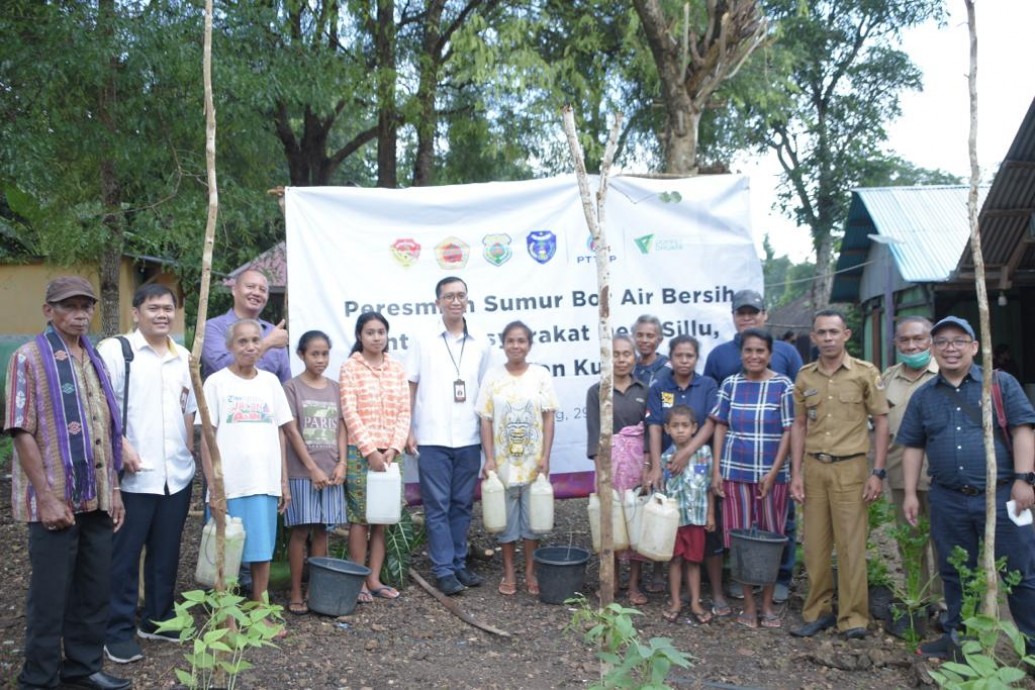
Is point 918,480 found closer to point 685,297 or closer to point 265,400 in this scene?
point 685,297

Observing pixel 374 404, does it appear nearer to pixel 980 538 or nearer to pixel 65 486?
pixel 65 486

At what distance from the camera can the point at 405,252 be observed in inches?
239

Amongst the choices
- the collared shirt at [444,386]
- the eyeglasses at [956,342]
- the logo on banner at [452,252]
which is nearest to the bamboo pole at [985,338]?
the eyeglasses at [956,342]

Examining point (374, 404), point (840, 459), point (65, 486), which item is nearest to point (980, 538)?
point (840, 459)

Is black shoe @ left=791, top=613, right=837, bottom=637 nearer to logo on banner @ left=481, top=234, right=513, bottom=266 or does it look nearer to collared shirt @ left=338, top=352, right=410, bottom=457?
collared shirt @ left=338, top=352, right=410, bottom=457

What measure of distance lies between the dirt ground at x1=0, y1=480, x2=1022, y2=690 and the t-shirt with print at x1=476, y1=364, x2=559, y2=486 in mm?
801

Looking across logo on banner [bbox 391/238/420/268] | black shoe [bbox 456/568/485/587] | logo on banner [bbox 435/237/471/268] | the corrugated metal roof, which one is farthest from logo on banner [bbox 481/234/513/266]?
the corrugated metal roof

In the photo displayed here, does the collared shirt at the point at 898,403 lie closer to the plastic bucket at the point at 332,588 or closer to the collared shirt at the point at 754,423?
the collared shirt at the point at 754,423

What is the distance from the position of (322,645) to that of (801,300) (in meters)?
28.0

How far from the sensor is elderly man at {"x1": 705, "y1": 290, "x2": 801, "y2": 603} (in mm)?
5480

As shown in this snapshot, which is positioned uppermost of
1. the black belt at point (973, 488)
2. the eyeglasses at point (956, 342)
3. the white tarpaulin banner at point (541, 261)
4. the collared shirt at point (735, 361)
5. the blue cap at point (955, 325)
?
the white tarpaulin banner at point (541, 261)

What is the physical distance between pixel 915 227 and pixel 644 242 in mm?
10357

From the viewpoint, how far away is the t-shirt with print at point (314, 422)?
511cm

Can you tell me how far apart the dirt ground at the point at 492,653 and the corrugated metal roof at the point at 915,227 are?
934 centimetres
